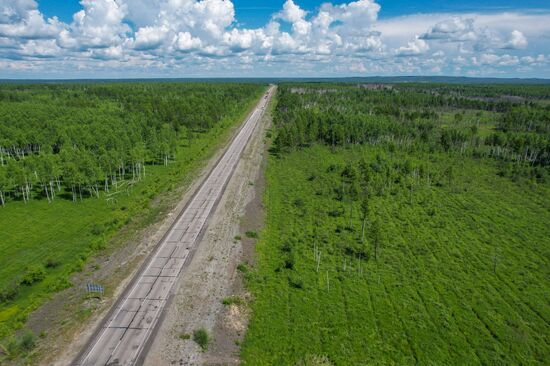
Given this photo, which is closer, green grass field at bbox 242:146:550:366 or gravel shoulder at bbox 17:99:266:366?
gravel shoulder at bbox 17:99:266:366

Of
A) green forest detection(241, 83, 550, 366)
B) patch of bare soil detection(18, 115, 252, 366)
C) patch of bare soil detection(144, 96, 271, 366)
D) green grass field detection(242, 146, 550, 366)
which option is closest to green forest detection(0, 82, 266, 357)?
patch of bare soil detection(18, 115, 252, 366)

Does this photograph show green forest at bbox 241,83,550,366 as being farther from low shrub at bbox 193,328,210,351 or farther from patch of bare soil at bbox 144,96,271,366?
low shrub at bbox 193,328,210,351

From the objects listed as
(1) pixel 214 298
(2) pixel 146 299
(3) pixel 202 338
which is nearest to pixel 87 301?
(2) pixel 146 299

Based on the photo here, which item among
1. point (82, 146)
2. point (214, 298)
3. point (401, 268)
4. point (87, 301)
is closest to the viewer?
A: point (87, 301)

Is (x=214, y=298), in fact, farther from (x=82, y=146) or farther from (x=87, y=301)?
(x=82, y=146)

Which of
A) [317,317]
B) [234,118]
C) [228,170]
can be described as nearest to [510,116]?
[234,118]
